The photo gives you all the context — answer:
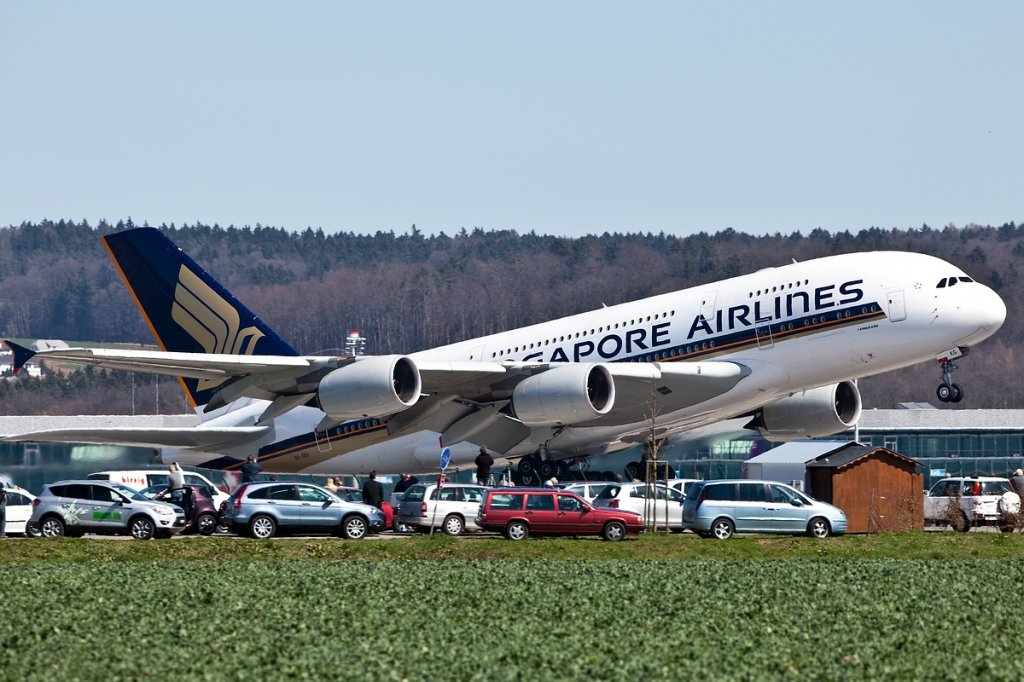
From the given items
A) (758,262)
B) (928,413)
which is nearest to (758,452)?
(928,413)

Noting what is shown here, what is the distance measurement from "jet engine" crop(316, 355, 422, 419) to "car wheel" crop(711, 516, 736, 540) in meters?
8.48

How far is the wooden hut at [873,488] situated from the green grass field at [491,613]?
9.55 m

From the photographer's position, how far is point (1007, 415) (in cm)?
7950


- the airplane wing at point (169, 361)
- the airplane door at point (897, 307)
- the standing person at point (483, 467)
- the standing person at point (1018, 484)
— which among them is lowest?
the standing person at point (1018, 484)

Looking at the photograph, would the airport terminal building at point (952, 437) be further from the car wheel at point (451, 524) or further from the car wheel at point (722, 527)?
the car wheel at point (451, 524)

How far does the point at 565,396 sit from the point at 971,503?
12.3m

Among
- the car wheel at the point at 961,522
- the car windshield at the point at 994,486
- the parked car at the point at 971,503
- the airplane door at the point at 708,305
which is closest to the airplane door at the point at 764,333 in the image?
the airplane door at the point at 708,305

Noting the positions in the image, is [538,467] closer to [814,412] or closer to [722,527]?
[814,412]

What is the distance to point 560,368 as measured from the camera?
39.9 meters

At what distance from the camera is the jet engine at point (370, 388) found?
3731cm

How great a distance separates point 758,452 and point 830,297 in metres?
30.9

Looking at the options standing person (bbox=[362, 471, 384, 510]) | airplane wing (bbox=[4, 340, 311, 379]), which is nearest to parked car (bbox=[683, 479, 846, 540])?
standing person (bbox=[362, 471, 384, 510])

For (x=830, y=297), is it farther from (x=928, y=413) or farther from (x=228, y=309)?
(x=928, y=413)

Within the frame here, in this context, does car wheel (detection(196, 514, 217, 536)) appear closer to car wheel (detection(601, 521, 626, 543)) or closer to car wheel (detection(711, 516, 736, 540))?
car wheel (detection(601, 521, 626, 543))
